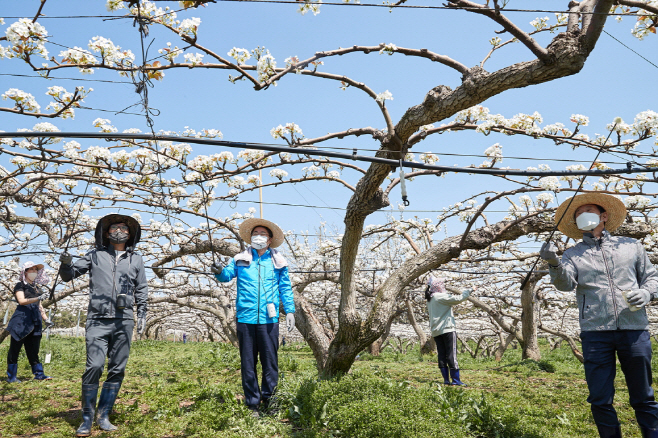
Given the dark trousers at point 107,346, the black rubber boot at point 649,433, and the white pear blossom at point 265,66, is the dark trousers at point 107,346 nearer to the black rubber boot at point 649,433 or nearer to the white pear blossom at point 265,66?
the white pear blossom at point 265,66

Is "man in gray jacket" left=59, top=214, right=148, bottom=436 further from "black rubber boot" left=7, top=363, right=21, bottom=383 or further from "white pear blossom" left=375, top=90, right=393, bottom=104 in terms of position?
"black rubber boot" left=7, top=363, right=21, bottom=383

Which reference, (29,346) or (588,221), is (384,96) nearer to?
(588,221)

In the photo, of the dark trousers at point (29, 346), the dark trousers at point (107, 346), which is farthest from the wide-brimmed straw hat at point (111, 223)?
the dark trousers at point (29, 346)

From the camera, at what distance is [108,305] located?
13.8 feet

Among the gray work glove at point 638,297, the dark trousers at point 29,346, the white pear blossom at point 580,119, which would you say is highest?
the white pear blossom at point 580,119

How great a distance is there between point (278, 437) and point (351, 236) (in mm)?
2700

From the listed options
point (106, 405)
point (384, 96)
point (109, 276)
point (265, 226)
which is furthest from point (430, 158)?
point (106, 405)

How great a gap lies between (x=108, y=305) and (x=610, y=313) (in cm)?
415

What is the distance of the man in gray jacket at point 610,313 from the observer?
3375 millimetres

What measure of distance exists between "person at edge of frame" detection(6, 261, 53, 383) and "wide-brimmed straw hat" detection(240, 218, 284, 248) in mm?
3532

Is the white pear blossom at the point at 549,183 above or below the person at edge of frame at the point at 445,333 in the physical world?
above

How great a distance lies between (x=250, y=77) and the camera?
3.89 m

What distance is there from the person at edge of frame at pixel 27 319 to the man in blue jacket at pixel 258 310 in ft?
12.4

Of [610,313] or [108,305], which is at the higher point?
[108,305]
